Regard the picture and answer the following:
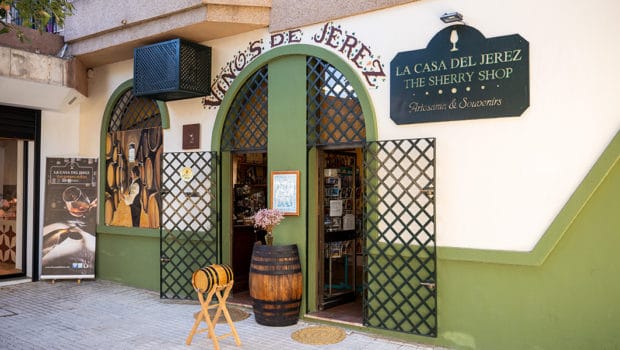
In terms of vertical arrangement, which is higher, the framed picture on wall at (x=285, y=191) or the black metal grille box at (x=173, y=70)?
the black metal grille box at (x=173, y=70)

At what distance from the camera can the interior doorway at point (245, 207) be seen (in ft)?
26.3

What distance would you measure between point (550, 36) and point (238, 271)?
537 cm

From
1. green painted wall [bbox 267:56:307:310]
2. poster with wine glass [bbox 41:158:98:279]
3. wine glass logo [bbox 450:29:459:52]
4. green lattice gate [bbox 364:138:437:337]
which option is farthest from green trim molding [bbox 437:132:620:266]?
poster with wine glass [bbox 41:158:98:279]

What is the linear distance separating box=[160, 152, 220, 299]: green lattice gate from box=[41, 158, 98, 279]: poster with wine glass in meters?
1.94

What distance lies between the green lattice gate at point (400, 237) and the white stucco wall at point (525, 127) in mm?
169

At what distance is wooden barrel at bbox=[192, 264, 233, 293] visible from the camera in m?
5.09

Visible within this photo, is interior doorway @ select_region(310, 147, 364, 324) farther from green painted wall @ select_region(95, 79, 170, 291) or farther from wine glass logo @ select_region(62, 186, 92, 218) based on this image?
wine glass logo @ select_region(62, 186, 92, 218)

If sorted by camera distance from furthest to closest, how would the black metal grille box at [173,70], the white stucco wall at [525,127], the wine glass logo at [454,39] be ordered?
1. the black metal grille box at [173,70]
2. the wine glass logo at [454,39]
3. the white stucco wall at [525,127]

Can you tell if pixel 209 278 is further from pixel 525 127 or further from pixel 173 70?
pixel 525 127

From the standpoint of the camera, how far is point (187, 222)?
25.2ft

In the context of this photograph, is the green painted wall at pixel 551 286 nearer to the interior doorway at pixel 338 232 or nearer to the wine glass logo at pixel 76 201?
the interior doorway at pixel 338 232

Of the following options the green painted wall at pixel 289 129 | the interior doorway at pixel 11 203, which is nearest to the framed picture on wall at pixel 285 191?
the green painted wall at pixel 289 129

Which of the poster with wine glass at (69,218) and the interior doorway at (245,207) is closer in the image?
the interior doorway at (245,207)

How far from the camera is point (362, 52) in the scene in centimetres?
→ 608
